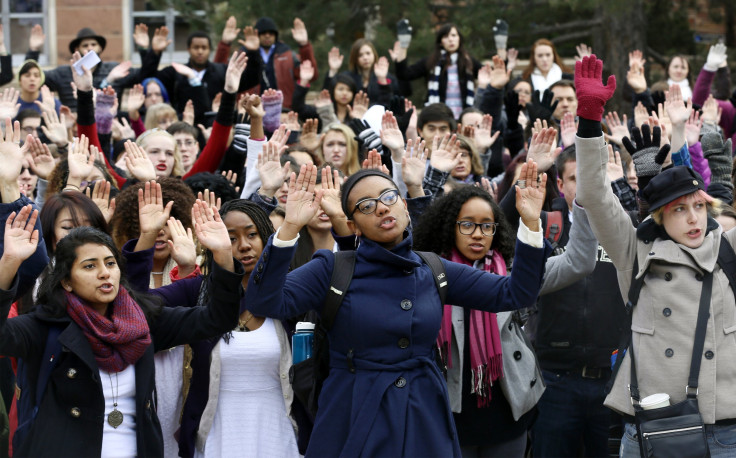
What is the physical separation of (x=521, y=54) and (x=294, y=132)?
250 inches

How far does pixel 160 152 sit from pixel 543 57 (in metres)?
4.80

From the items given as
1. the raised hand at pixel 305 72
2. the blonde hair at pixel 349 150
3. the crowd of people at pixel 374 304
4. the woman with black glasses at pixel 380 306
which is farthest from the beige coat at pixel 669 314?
the raised hand at pixel 305 72

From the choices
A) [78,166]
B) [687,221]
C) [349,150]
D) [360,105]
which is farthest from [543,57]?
[687,221]

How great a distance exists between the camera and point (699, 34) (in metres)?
14.8

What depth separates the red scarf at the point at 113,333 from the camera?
4387 mm

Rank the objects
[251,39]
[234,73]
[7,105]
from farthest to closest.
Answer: [251,39]
[234,73]
[7,105]

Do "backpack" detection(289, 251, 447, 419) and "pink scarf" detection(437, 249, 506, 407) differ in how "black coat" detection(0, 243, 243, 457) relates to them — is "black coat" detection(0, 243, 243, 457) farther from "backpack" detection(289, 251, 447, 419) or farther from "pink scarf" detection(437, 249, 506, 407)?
"pink scarf" detection(437, 249, 506, 407)

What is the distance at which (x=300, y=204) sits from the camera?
427 centimetres

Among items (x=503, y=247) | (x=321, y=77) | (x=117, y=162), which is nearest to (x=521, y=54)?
(x=321, y=77)

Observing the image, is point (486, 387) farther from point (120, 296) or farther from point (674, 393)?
point (120, 296)

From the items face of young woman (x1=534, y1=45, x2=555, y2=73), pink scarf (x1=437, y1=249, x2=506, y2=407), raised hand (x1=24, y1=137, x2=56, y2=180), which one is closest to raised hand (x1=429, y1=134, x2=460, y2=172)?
pink scarf (x1=437, y1=249, x2=506, y2=407)

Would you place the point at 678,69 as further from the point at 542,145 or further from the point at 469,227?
the point at 469,227

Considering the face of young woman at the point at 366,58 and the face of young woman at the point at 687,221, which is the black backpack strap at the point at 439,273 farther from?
the face of young woman at the point at 366,58

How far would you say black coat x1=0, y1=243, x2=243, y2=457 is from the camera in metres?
4.30
